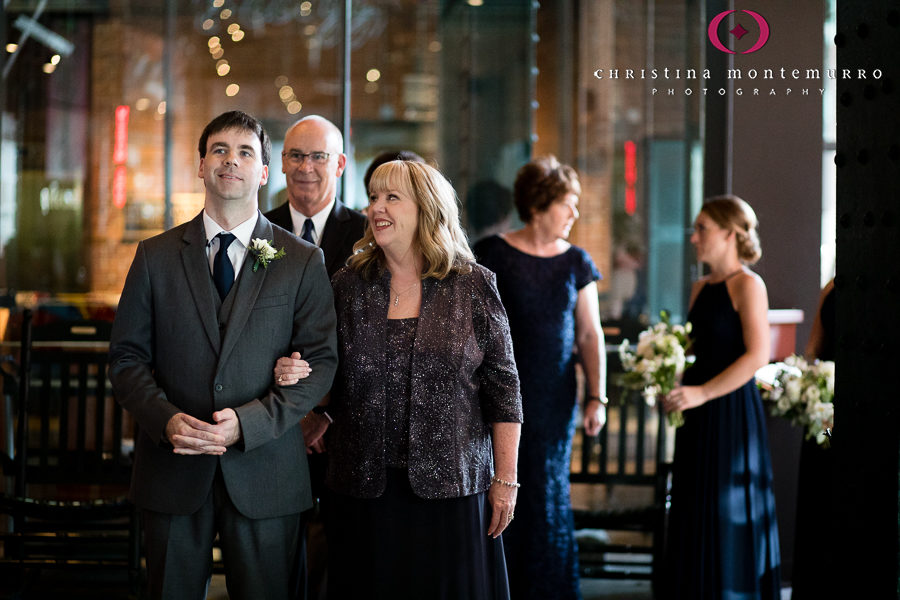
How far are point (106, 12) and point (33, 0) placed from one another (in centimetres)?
A: 50

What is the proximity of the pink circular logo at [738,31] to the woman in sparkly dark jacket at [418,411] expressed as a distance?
2.62 m

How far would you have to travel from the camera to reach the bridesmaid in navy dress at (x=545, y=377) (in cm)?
361

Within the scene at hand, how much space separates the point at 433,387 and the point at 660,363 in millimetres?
1480

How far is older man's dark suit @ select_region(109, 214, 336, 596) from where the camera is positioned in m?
2.29

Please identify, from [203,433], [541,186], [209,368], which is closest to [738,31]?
[541,186]

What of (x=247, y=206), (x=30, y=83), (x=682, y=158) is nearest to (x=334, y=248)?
(x=247, y=206)

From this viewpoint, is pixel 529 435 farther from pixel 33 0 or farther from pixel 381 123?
pixel 33 0

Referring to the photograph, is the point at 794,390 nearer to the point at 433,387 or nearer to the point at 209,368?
the point at 433,387

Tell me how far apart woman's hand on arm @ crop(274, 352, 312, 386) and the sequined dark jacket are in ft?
0.52

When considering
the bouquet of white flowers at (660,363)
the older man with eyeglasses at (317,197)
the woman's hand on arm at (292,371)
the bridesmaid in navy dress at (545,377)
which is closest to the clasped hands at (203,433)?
the woman's hand on arm at (292,371)

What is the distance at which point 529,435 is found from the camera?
3637 millimetres

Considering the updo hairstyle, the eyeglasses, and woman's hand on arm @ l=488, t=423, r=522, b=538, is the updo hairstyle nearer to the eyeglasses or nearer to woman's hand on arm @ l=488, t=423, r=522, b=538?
the eyeglasses

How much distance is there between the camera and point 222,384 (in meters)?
2.29

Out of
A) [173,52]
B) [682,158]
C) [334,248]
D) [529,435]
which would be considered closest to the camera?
[334,248]
